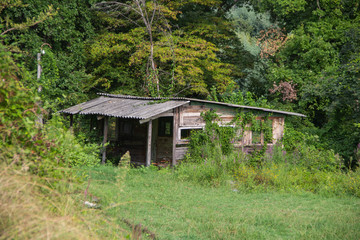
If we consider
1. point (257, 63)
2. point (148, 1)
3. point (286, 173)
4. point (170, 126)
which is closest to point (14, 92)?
point (286, 173)

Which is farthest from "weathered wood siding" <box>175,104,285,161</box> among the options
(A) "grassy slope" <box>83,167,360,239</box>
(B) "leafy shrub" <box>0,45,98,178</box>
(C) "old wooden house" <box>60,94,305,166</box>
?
(B) "leafy shrub" <box>0,45,98,178</box>

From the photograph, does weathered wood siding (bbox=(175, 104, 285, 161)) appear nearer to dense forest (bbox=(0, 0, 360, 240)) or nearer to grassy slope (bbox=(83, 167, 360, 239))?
dense forest (bbox=(0, 0, 360, 240))

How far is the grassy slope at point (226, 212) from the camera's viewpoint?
6.54m

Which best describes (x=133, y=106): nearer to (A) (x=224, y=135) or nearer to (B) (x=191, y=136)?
(B) (x=191, y=136)

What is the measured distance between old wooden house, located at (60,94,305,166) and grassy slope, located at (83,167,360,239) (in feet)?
10.8

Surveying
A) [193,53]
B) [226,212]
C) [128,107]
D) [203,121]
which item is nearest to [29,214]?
[226,212]

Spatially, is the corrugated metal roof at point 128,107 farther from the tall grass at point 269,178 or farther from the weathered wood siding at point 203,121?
the tall grass at point 269,178

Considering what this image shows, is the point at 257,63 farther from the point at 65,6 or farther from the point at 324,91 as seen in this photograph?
the point at 65,6

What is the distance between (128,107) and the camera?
1458 centimetres

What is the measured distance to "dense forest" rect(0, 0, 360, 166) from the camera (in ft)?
64.7

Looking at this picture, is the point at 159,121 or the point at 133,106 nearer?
the point at 133,106

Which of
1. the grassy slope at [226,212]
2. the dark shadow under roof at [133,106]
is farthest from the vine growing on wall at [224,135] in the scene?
the grassy slope at [226,212]

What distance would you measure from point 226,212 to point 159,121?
951 centimetres

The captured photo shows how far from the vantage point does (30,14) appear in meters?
18.6
